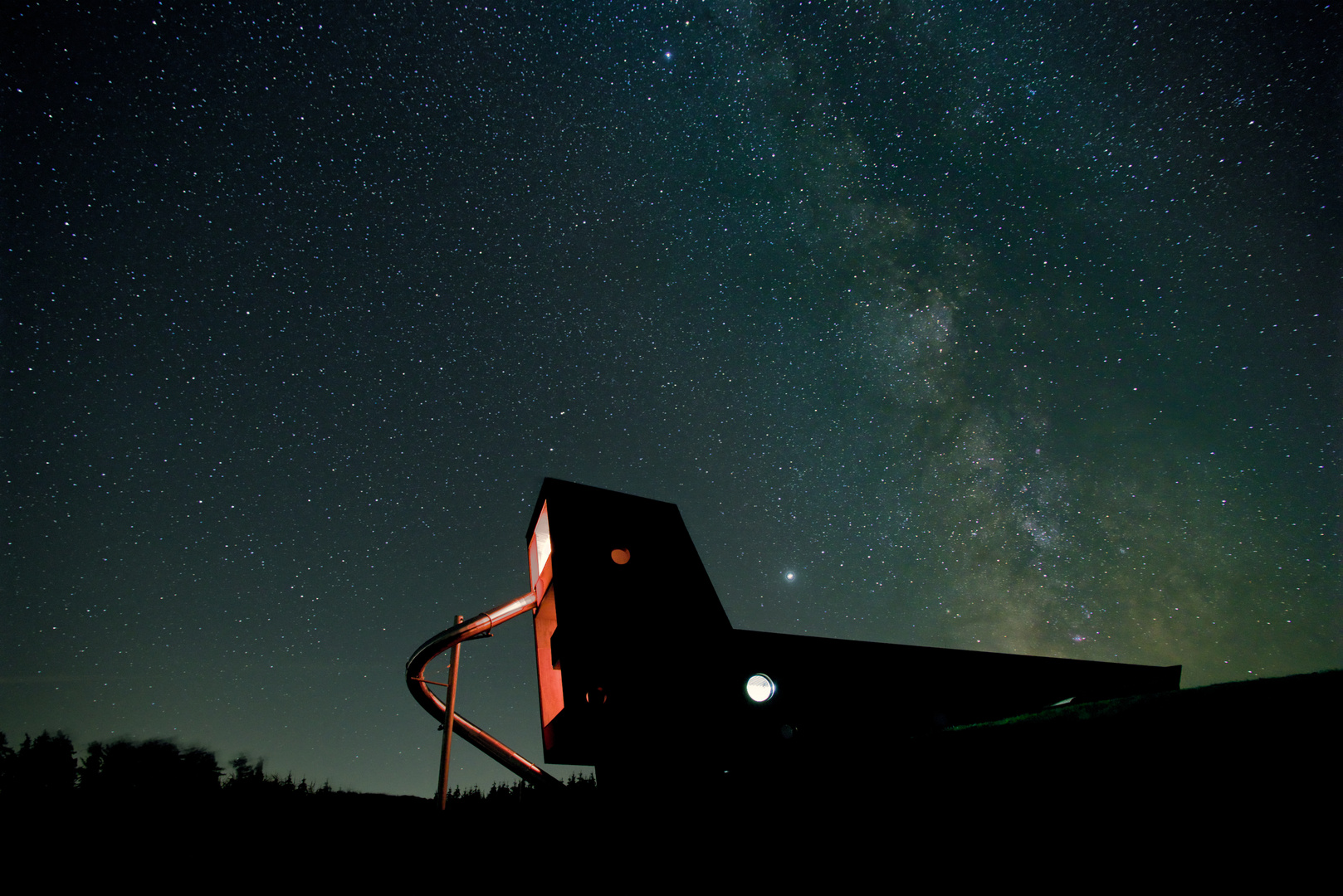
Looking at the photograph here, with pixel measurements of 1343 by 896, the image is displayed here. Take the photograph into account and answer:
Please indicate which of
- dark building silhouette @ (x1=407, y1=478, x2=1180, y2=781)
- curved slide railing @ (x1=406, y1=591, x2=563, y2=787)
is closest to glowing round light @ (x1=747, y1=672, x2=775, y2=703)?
dark building silhouette @ (x1=407, y1=478, x2=1180, y2=781)

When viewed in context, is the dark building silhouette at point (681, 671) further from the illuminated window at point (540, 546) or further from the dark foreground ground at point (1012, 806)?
the dark foreground ground at point (1012, 806)

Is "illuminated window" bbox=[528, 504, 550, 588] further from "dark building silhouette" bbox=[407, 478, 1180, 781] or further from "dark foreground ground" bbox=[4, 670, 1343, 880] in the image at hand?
"dark foreground ground" bbox=[4, 670, 1343, 880]

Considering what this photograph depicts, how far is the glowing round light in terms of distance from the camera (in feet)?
28.1

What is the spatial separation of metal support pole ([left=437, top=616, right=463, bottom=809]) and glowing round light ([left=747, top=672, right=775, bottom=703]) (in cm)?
544

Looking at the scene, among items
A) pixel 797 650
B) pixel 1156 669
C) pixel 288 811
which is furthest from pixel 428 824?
pixel 1156 669

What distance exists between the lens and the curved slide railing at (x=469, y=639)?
31.8ft

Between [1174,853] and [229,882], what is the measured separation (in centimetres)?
1089

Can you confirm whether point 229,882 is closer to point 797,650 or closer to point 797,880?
point 797,880

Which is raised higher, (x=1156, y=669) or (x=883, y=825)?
(x=1156, y=669)

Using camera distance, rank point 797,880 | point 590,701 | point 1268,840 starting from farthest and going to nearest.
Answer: point 590,701 < point 797,880 < point 1268,840

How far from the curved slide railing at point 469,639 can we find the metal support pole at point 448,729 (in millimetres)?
112

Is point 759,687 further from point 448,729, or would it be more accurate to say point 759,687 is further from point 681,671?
point 448,729

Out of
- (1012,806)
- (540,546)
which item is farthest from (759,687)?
(1012,806)

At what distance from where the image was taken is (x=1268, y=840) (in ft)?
7.62
